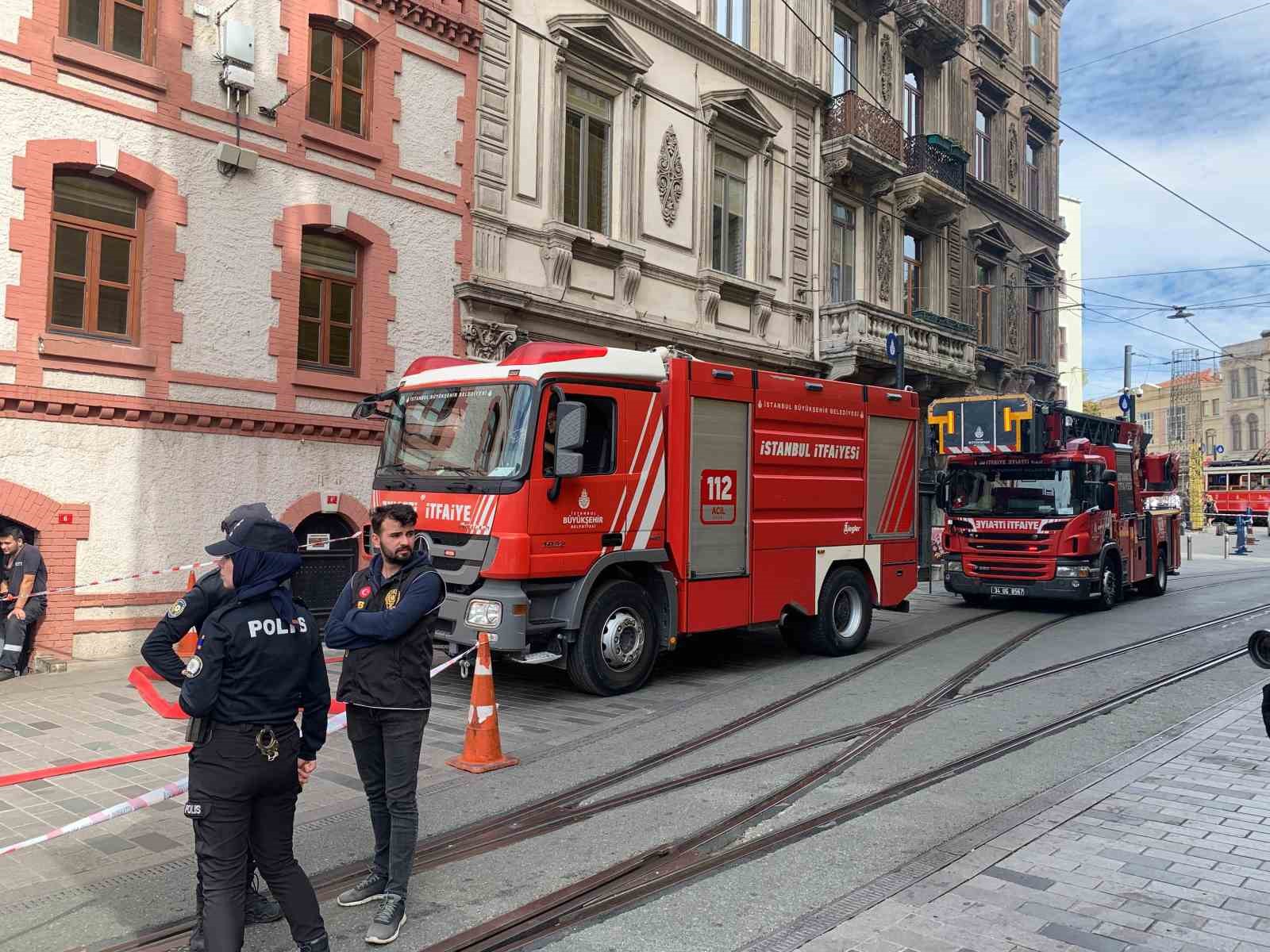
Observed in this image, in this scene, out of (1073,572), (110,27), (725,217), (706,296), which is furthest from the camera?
(725,217)

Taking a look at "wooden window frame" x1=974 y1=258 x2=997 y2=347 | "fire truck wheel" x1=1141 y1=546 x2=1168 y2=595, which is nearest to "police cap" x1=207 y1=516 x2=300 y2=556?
"fire truck wheel" x1=1141 y1=546 x2=1168 y2=595

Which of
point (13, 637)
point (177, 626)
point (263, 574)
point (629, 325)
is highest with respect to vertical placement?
point (629, 325)

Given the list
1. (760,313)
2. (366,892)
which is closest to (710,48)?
(760,313)

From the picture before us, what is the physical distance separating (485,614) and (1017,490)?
1102cm

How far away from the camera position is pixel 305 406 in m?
12.4

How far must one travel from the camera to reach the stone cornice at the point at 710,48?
17.0 metres

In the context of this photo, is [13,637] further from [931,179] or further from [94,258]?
[931,179]

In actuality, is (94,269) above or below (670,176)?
below

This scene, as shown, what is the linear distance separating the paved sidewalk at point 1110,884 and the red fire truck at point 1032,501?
9.78m

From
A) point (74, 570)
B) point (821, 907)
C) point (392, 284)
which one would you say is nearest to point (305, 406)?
point (392, 284)

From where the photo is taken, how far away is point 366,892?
4520 mm

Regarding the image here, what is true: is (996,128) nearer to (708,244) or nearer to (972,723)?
(708,244)

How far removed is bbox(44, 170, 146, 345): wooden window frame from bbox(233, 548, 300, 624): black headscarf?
816cm

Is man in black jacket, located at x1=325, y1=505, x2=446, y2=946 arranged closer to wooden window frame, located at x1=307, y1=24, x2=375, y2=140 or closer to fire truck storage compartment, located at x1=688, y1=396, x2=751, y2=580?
fire truck storage compartment, located at x1=688, y1=396, x2=751, y2=580
